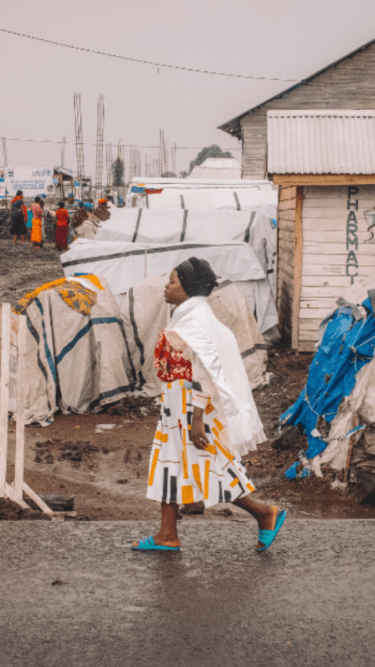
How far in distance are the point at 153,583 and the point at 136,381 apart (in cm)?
498

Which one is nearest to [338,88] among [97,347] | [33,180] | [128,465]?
[97,347]

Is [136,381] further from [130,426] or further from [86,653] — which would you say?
[86,653]

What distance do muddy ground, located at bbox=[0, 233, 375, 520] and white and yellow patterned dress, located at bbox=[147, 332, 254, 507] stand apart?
1256mm

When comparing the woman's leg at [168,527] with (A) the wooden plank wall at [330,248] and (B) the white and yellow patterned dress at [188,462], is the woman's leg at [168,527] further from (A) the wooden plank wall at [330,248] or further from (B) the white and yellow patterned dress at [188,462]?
(A) the wooden plank wall at [330,248]

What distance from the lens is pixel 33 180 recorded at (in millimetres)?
37594

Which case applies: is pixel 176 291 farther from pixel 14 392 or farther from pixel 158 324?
pixel 158 324

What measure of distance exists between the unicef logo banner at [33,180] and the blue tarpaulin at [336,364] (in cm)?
3332

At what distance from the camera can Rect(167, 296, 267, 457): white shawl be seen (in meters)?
3.45

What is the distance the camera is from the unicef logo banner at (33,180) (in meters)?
37.3

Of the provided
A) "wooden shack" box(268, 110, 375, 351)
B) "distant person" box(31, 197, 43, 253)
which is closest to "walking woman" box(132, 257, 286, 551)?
"wooden shack" box(268, 110, 375, 351)

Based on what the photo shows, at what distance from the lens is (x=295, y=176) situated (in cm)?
908

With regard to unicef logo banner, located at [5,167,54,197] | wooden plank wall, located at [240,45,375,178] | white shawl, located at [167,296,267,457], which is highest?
wooden plank wall, located at [240,45,375,178]

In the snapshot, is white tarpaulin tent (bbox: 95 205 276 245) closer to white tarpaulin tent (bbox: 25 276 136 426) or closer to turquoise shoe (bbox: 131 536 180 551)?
white tarpaulin tent (bbox: 25 276 136 426)

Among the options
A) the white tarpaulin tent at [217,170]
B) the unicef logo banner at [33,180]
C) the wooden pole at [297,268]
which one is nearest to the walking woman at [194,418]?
the wooden pole at [297,268]
